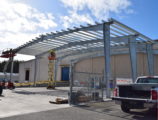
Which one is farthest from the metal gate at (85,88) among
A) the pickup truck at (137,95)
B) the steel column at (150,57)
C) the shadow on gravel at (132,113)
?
the steel column at (150,57)

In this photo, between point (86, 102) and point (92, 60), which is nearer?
point (86, 102)

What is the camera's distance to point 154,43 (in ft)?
66.4

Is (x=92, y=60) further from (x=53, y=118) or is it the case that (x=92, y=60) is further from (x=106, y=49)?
(x=53, y=118)

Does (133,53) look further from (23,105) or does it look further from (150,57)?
(23,105)

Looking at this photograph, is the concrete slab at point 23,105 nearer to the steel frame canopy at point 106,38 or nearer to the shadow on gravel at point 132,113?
the shadow on gravel at point 132,113

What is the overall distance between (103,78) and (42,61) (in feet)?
81.2

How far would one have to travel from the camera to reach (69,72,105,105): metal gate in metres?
10.9

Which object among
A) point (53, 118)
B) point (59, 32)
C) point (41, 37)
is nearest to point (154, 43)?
point (59, 32)

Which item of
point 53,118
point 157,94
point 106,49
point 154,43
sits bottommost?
A: point 53,118

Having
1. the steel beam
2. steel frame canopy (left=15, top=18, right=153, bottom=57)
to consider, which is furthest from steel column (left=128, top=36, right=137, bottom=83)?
steel frame canopy (left=15, top=18, right=153, bottom=57)

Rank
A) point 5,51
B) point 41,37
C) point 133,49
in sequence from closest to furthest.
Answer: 1. point 133,49
2. point 41,37
3. point 5,51

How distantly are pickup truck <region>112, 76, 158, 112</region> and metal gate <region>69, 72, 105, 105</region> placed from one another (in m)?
3.35

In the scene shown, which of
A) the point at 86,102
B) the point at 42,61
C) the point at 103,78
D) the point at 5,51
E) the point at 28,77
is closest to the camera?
the point at 86,102

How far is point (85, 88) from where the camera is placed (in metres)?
11.4
